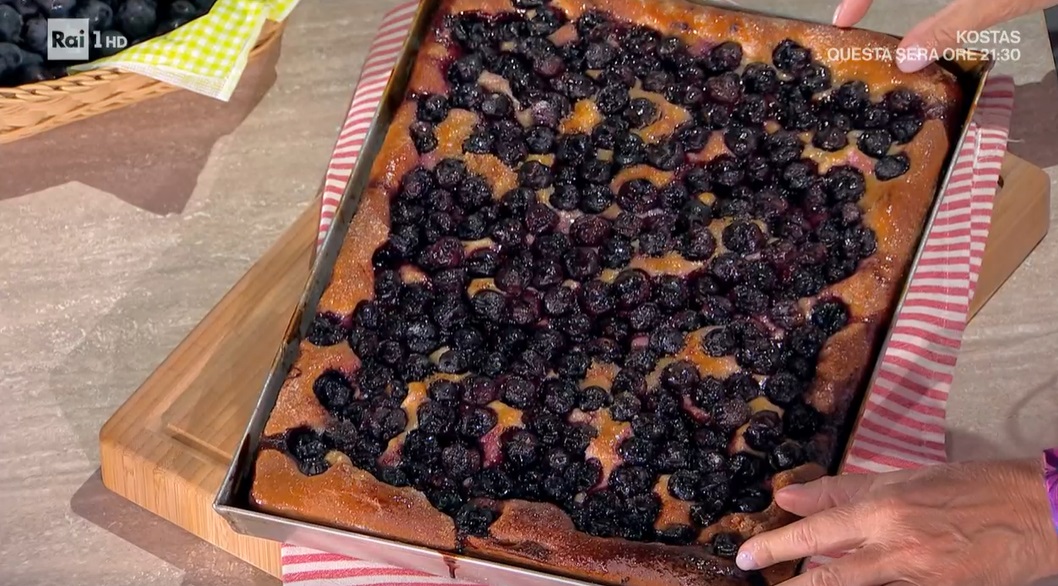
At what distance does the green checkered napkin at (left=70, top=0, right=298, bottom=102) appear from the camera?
73.7 inches

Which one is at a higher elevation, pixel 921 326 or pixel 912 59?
pixel 912 59

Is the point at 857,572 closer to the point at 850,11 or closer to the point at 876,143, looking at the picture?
→ the point at 876,143

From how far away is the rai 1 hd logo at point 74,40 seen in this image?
75.2 inches

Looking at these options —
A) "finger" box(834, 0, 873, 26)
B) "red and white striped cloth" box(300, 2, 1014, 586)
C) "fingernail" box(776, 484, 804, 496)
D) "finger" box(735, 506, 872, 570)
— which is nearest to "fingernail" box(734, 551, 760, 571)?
"finger" box(735, 506, 872, 570)

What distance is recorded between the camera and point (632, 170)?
167cm

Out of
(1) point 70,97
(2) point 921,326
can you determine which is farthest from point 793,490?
(1) point 70,97

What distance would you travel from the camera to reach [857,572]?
123cm

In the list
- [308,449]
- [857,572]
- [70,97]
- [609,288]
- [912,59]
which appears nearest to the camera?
[857,572]

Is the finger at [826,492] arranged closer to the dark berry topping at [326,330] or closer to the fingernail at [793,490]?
the fingernail at [793,490]

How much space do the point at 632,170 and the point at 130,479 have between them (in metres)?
0.95

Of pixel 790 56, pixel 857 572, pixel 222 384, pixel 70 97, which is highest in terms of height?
pixel 790 56

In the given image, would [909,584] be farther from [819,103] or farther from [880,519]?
[819,103]

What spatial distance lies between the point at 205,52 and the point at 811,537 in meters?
1.39

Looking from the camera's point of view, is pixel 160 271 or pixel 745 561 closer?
pixel 745 561
